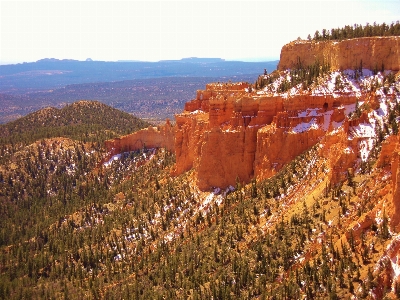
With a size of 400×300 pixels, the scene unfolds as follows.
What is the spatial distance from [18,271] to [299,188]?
106 ft

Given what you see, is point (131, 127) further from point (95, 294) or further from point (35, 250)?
point (95, 294)

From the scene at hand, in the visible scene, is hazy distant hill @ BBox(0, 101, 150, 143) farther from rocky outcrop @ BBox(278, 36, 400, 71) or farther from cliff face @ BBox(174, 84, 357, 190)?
rocky outcrop @ BBox(278, 36, 400, 71)

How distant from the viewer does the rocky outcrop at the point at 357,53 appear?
53.8 meters

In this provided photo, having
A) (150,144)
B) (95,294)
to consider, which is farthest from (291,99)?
(150,144)

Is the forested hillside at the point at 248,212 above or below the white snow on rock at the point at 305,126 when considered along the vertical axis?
below

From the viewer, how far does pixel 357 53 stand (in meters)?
56.0

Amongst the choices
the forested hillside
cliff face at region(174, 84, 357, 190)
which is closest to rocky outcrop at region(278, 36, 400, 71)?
the forested hillside

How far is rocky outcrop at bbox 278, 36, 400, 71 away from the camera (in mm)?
53769

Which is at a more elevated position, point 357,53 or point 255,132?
point 357,53

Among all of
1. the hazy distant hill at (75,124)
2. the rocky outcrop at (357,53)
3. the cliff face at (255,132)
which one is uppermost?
the rocky outcrop at (357,53)

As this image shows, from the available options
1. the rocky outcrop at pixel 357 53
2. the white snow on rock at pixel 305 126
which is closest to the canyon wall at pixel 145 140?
the rocky outcrop at pixel 357 53

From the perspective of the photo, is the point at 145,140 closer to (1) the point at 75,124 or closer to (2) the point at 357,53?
(1) the point at 75,124

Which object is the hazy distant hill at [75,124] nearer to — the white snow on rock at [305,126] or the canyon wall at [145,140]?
the canyon wall at [145,140]

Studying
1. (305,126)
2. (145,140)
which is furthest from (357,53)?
(145,140)
